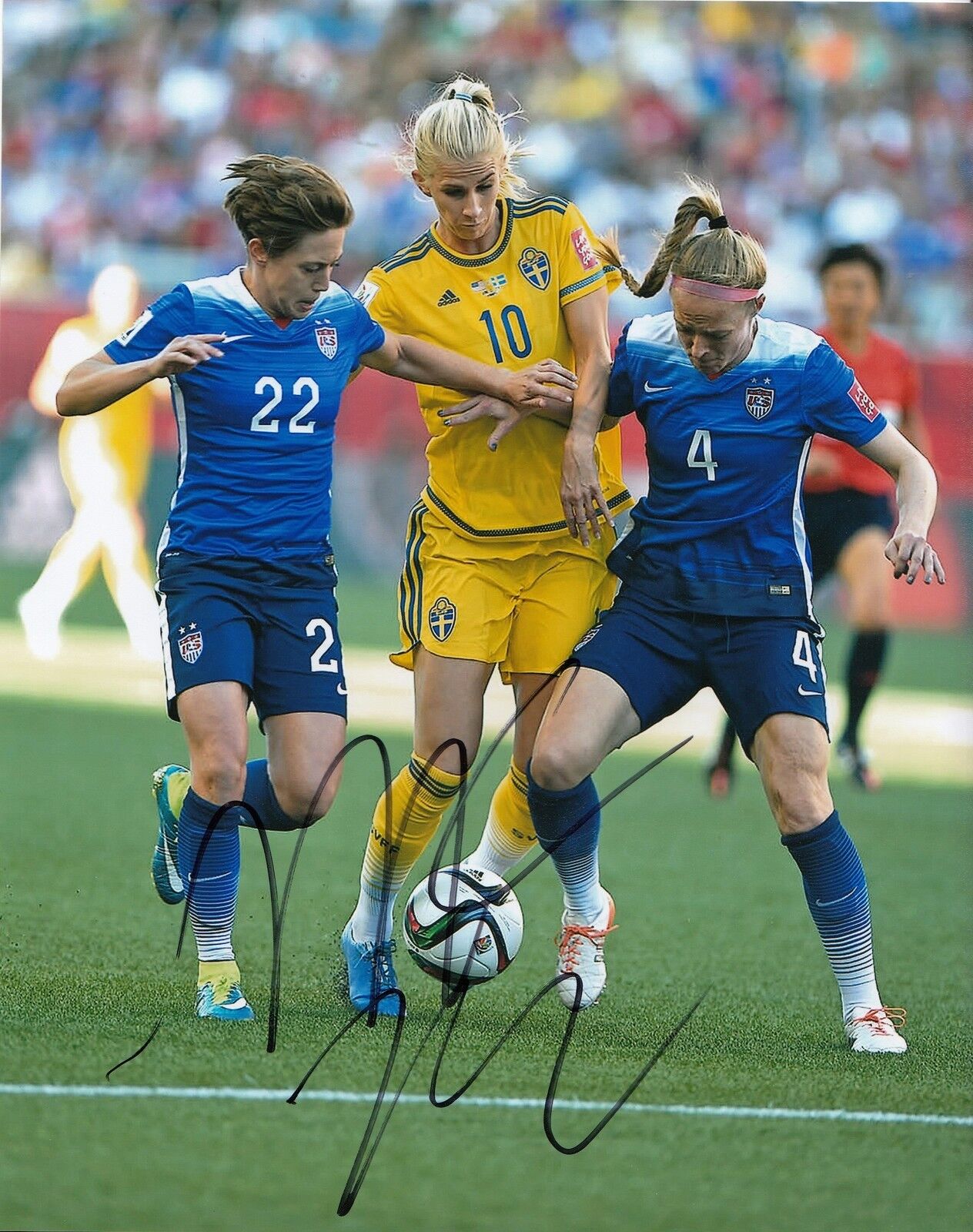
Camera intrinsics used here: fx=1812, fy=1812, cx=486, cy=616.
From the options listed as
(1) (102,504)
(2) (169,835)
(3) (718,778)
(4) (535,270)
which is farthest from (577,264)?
(1) (102,504)

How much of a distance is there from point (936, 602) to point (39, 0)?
12.3m

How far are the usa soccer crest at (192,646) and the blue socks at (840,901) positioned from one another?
5.09 ft

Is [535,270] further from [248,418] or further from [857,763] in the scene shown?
[857,763]

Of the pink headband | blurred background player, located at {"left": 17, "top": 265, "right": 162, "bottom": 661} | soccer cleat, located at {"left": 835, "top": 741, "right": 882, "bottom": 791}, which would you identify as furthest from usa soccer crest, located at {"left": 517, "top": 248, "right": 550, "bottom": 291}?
blurred background player, located at {"left": 17, "top": 265, "right": 162, "bottom": 661}

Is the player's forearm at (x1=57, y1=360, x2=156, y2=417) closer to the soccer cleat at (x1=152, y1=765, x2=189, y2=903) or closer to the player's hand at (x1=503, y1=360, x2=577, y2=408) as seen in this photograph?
the player's hand at (x1=503, y1=360, x2=577, y2=408)

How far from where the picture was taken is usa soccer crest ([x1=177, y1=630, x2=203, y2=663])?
15.0 ft

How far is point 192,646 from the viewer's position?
15.0 ft

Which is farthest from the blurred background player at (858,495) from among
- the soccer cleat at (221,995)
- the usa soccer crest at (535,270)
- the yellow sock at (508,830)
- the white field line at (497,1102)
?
the white field line at (497,1102)

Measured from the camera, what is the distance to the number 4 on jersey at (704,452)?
4723 mm

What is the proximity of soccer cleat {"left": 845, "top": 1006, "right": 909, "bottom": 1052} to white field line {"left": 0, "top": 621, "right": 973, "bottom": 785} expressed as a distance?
521cm

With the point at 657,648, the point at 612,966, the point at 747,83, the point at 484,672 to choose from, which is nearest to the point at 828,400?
the point at 657,648

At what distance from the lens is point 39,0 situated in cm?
2086

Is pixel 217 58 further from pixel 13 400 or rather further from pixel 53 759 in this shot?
pixel 53 759
